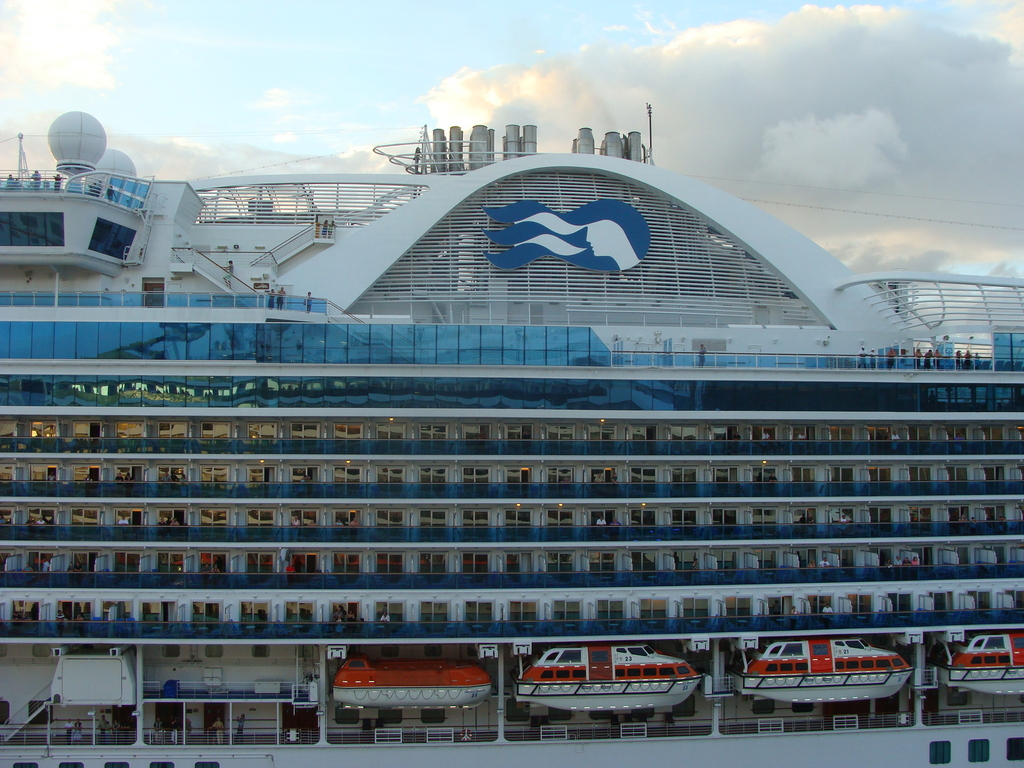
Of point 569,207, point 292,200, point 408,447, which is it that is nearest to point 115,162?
point 292,200

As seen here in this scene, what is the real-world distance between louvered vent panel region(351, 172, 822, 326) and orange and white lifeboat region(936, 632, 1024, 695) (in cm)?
1108

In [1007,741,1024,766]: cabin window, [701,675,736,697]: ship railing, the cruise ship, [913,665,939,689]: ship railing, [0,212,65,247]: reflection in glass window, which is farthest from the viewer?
[0,212,65,247]: reflection in glass window

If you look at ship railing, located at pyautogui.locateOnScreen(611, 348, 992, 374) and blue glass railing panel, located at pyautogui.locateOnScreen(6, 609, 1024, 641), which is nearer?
blue glass railing panel, located at pyautogui.locateOnScreen(6, 609, 1024, 641)

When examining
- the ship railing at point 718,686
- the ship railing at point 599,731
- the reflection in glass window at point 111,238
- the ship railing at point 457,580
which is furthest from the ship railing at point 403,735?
the reflection in glass window at point 111,238

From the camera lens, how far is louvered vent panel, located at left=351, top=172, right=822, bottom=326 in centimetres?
2625

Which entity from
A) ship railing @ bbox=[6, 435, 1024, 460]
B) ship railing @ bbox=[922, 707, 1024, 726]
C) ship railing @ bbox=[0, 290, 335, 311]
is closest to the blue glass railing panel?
ship railing @ bbox=[922, 707, 1024, 726]

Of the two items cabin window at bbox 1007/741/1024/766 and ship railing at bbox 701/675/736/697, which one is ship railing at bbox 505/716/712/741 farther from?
cabin window at bbox 1007/741/1024/766

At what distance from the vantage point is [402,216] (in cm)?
2616

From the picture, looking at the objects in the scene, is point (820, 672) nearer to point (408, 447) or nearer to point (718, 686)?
point (718, 686)

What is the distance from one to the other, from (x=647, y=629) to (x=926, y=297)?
14572mm

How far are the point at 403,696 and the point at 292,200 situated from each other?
57.5 ft

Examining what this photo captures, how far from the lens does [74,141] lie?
23.6m

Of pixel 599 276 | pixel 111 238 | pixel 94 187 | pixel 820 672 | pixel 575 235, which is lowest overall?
pixel 820 672

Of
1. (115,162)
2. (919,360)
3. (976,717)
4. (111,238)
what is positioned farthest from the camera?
(115,162)
